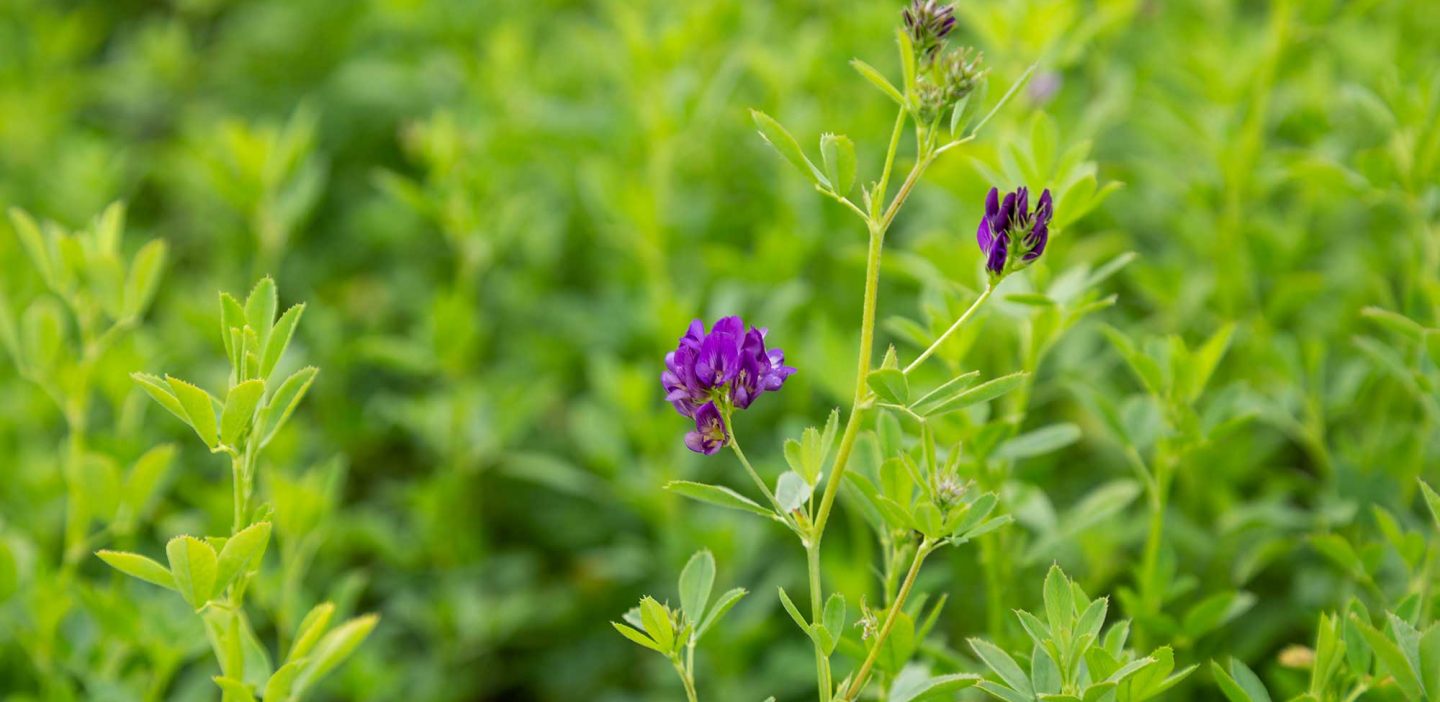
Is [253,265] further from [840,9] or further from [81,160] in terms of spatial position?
[840,9]

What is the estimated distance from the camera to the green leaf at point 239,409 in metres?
1.11

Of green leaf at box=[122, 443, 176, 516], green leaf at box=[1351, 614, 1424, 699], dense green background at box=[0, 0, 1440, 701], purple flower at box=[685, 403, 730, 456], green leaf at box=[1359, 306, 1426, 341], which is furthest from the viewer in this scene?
dense green background at box=[0, 0, 1440, 701]

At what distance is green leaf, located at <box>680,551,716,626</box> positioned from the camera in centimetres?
123

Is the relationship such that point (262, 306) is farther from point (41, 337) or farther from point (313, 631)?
point (41, 337)

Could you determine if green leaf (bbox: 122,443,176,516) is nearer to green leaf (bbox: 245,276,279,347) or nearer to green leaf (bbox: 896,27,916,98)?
green leaf (bbox: 245,276,279,347)

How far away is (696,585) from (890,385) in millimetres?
307

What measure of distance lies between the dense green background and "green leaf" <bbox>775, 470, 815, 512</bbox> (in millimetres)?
323

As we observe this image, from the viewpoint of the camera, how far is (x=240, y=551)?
3.69ft

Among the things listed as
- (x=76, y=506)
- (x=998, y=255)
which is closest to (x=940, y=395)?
(x=998, y=255)

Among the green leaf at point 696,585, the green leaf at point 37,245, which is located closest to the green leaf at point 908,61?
the green leaf at point 696,585

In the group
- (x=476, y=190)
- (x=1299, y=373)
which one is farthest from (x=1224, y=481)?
(x=476, y=190)

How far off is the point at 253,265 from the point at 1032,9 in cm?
166

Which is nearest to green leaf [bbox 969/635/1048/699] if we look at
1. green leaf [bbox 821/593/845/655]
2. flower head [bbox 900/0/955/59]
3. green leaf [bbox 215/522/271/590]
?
green leaf [bbox 821/593/845/655]

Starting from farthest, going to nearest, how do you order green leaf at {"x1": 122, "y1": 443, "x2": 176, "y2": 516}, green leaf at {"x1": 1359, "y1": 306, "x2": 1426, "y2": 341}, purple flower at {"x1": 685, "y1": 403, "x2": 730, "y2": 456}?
green leaf at {"x1": 122, "y1": 443, "x2": 176, "y2": 516} < green leaf at {"x1": 1359, "y1": 306, "x2": 1426, "y2": 341} < purple flower at {"x1": 685, "y1": 403, "x2": 730, "y2": 456}
